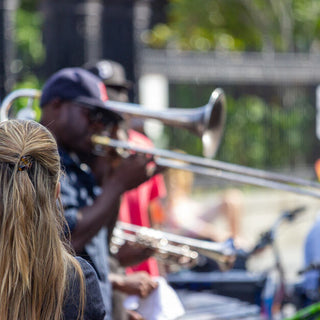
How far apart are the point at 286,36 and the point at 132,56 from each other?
38.5 feet

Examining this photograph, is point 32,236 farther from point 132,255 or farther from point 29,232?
point 132,255

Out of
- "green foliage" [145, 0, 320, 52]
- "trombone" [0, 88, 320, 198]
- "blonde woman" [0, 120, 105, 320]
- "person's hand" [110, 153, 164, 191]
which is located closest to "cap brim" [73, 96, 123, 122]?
"trombone" [0, 88, 320, 198]

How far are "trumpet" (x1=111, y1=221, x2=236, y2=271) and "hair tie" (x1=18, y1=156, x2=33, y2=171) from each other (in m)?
1.68

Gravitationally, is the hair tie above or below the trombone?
above

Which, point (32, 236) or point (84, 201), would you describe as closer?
point (32, 236)

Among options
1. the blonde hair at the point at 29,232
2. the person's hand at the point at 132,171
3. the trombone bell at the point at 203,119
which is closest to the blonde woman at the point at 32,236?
the blonde hair at the point at 29,232

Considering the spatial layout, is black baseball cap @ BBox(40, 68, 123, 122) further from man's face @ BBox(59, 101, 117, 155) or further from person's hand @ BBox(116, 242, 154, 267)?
person's hand @ BBox(116, 242, 154, 267)

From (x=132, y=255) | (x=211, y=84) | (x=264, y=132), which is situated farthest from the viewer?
(x=264, y=132)

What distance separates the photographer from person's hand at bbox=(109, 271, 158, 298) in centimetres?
273

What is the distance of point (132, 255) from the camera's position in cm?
312

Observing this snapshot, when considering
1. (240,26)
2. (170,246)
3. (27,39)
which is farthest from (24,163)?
(240,26)

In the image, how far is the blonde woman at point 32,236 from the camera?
1558 mm

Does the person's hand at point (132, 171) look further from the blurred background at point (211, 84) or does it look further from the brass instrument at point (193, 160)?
the blurred background at point (211, 84)

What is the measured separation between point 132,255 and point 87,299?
1450mm
